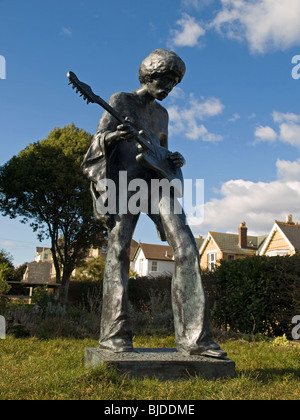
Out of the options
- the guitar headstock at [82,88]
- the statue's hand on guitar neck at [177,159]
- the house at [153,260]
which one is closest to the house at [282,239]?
the house at [153,260]

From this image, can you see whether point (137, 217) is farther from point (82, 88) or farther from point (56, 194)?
point (56, 194)

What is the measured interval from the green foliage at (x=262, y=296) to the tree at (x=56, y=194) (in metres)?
14.0

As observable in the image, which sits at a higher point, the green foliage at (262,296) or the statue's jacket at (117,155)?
the statue's jacket at (117,155)

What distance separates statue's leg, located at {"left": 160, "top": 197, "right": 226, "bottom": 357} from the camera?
357cm

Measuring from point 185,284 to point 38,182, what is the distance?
20791 millimetres

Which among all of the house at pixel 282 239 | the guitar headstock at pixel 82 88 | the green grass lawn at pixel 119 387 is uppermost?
the house at pixel 282 239

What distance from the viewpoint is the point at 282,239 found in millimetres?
32375

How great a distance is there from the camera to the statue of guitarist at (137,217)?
12.0 feet

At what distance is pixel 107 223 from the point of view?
3949 millimetres

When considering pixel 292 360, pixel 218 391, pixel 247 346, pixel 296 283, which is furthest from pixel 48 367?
pixel 296 283

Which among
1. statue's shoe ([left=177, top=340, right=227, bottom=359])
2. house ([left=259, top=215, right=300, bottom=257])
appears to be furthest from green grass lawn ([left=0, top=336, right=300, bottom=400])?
house ([left=259, top=215, right=300, bottom=257])

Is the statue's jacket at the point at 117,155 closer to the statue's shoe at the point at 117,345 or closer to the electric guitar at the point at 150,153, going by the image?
the electric guitar at the point at 150,153

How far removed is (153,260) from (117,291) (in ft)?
163

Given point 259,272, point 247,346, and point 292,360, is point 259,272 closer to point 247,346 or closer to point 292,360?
point 247,346
